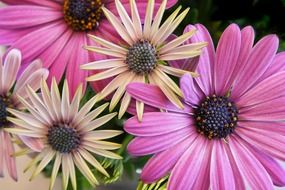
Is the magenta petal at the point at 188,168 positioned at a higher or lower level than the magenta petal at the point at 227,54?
lower

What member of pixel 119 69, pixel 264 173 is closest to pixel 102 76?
pixel 119 69

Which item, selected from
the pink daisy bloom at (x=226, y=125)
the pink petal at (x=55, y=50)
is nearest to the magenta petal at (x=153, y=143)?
the pink daisy bloom at (x=226, y=125)

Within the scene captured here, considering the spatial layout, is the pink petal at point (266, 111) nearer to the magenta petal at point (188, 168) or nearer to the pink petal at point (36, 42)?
the magenta petal at point (188, 168)

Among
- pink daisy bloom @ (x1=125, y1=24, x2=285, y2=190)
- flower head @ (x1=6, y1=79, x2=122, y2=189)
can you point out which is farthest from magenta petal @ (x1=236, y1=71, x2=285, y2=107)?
flower head @ (x1=6, y1=79, x2=122, y2=189)

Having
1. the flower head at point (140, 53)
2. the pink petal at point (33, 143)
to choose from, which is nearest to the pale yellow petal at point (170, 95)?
the flower head at point (140, 53)

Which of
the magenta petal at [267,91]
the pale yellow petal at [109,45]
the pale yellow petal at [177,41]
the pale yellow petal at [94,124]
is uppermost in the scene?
A: the pale yellow petal at [109,45]

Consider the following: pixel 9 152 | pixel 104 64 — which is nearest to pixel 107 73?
pixel 104 64

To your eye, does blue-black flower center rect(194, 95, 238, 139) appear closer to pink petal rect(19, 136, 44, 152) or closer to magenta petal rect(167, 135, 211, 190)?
magenta petal rect(167, 135, 211, 190)
